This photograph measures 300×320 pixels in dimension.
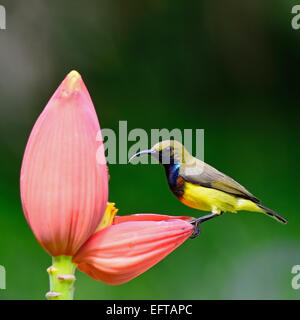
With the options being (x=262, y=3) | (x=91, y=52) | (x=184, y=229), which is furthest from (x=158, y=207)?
(x=184, y=229)

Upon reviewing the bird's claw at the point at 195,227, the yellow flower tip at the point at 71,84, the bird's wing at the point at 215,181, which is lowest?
the bird's claw at the point at 195,227

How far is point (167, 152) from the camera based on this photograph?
0.44 m

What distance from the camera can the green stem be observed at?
0.37 metres

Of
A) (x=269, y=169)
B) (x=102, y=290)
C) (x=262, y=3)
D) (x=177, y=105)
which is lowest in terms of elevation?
(x=102, y=290)

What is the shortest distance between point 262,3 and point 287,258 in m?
0.64

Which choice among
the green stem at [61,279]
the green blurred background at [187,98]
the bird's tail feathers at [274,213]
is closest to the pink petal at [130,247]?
the green stem at [61,279]

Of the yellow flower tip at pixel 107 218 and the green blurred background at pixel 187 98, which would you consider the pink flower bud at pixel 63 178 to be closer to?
the yellow flower tip at pixel 107 218

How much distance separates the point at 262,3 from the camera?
1401mm

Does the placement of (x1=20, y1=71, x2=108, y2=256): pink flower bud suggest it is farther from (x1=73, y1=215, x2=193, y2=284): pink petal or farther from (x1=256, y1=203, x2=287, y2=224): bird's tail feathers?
(x1=256, y1=203, x2=287, y2=224): bird's tail feathers

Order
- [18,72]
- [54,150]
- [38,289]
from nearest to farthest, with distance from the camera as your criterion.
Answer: [54,150] < [38,289] < [18,72]

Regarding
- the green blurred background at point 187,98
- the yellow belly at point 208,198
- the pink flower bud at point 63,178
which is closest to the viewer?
the pink flower bud at point 63,178

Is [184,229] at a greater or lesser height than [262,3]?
lesser

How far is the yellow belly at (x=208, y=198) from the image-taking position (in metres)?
0.48

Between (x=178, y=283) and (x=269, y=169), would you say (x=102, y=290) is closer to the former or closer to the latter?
(x=178, y=283)
